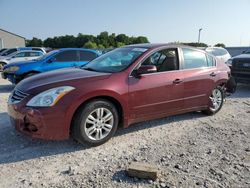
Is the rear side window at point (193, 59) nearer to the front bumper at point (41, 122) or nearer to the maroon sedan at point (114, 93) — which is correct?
the maroon sedan at point (114, 93)

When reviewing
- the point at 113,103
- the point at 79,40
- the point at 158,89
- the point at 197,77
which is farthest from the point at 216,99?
the point at 79,40

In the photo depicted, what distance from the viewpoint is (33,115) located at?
11.8 feet

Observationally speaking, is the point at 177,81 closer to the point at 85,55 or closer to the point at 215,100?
the point at 215,100

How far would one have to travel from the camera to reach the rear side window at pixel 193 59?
5.12 metres

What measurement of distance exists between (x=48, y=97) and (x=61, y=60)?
234 inches

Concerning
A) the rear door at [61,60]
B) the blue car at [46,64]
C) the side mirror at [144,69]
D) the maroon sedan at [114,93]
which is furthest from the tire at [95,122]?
the rear door at [61,60]

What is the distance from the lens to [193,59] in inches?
208

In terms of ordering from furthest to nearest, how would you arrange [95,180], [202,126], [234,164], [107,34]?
[107,34]
[202,126]
[234,164]
[95,180]

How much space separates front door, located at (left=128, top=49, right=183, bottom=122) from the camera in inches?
170

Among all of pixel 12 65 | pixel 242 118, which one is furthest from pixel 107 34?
pixel 242 118

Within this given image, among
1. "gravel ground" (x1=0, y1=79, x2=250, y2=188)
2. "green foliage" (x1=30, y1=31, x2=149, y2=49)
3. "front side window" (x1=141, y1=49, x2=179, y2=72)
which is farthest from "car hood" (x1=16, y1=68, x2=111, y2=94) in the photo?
"green foliage" (x1=30, y1=31, x2=149, y2=49)

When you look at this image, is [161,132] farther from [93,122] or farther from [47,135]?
[47,135]

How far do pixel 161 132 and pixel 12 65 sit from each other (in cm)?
651

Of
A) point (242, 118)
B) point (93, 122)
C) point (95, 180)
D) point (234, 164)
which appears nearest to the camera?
point (95, 180)
